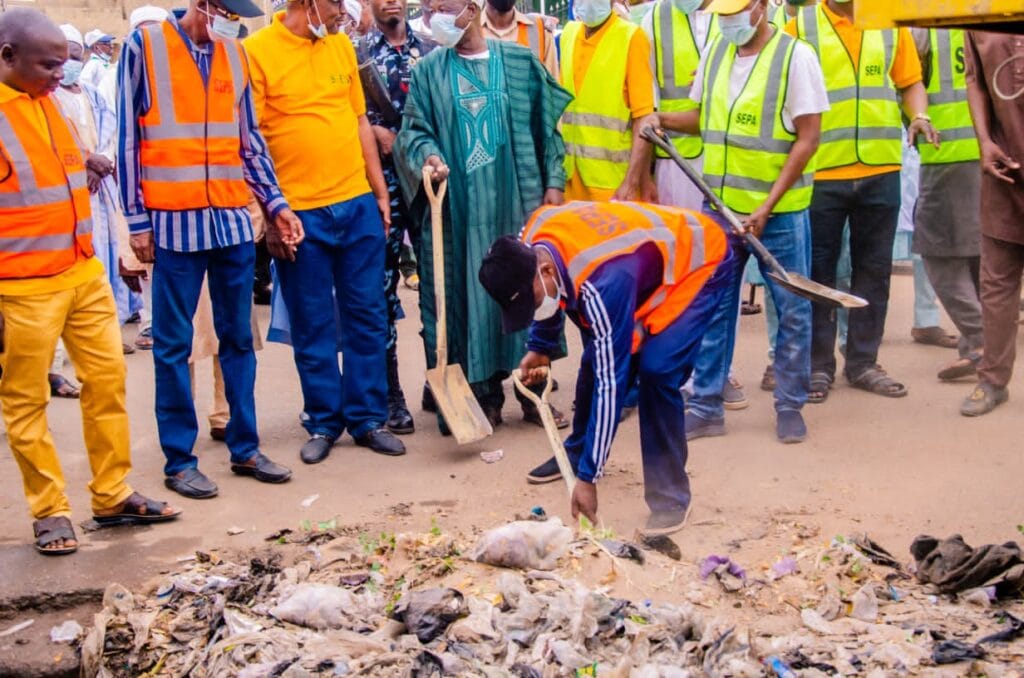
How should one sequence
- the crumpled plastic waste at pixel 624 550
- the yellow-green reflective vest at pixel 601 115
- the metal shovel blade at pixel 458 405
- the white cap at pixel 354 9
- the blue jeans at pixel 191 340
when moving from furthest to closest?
Answer: the white cap at pixel 354 9
the yellow-green reflective vest at pixel 601 115
the metal shovel blade at pixel 458 405
the blue jeans at pixel 191 340
the crumpled plastic waste at pixel 624 550

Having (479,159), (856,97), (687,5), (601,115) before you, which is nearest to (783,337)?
(856,97)

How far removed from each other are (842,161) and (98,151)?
203 inches

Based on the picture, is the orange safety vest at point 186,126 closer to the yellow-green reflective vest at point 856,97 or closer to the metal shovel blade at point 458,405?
the metal shovel blade at point 458,405

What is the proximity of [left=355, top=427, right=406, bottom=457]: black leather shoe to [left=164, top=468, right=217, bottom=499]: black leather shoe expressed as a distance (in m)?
0.90

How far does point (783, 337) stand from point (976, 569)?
2.15m

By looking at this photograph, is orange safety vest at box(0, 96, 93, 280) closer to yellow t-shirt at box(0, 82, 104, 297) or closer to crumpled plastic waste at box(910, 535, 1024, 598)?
yellow t-shirt at box(0, 82, 104, 297)

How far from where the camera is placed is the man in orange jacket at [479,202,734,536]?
432 cm

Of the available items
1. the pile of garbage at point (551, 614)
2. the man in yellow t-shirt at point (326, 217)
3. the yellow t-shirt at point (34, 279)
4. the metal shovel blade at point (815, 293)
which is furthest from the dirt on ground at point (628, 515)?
the yellow t-shirt at point (34, 279)

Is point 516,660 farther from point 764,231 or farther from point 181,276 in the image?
point 764,231

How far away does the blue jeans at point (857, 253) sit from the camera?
6438 millimetres

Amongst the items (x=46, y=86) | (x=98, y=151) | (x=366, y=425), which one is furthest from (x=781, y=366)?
(x=98, y=151)

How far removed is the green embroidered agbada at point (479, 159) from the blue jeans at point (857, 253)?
1463 millimetres

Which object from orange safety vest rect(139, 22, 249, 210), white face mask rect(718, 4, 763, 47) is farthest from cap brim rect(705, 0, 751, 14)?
orange safety vest rect(139, 22, 249, 210)

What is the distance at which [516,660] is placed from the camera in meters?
3.70
